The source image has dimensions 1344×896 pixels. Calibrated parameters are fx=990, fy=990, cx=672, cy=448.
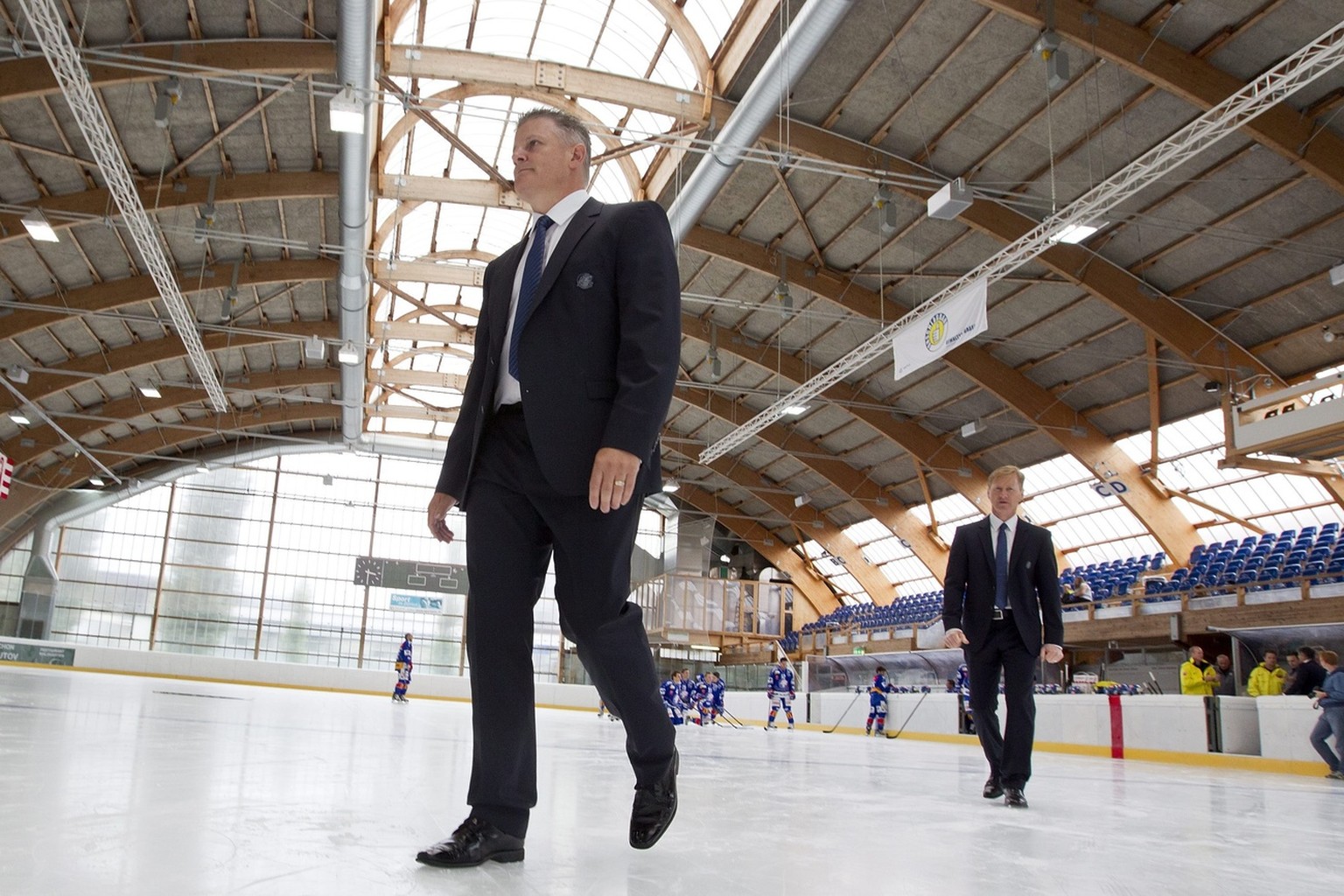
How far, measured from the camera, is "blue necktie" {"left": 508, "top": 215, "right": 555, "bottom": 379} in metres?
2.73

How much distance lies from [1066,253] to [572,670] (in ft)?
101

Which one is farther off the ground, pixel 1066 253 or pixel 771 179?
pixel 771 179

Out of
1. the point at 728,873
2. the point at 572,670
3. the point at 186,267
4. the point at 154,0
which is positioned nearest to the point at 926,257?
the point at 154,0

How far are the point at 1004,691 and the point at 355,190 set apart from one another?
1750 cm

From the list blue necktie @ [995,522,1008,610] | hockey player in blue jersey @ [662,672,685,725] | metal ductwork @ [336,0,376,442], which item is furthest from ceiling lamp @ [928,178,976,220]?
hockey player in blue jersey @ [662,672,685,725]

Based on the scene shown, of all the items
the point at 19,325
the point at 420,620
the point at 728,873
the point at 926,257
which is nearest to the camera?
the point at 728,873

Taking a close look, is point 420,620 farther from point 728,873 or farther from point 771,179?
point 728,873

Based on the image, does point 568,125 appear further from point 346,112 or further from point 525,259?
point 346,112

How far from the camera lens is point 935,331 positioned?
66.0 feet

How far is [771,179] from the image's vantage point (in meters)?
23.4

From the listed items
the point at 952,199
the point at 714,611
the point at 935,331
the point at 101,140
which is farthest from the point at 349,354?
the point at 714,611

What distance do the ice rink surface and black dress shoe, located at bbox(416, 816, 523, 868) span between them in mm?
43

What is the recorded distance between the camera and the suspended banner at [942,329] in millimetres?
18531

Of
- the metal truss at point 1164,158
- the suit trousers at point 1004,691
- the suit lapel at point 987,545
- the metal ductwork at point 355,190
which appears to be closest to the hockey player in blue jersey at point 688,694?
the metal truss at point 1164,158
